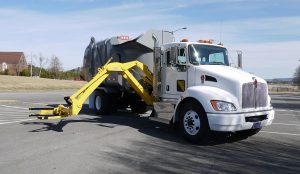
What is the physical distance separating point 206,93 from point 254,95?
118 centimetres

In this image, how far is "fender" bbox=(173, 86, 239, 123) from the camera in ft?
29.6

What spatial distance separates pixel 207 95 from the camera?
920 centimetres

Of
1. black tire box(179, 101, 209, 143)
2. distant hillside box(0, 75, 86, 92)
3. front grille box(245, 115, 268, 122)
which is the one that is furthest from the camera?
distant hillside box(0, 75, 86, 92)

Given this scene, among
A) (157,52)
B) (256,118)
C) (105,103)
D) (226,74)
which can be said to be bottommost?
(256,118)

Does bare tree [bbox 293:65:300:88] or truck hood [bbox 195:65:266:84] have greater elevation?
bare tree [bbox 293:65:300:88]

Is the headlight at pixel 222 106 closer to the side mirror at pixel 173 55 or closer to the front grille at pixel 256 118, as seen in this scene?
the front grille at pixel 256 118

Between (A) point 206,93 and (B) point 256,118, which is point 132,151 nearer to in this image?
(A) point 206,93

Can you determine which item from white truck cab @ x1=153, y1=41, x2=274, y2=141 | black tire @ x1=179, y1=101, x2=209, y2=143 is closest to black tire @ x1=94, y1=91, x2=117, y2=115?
white truck cab @ x1=153, y1=41, x2=274, y2=141

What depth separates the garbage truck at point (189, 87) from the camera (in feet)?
29.7

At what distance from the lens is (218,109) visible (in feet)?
29.3

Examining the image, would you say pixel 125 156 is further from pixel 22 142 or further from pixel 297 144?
pixel 297 144

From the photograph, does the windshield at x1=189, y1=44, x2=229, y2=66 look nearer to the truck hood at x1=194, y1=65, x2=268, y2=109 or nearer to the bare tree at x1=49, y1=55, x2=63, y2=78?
the truck hood at x1=194, y1=65, x2=268, y2=109

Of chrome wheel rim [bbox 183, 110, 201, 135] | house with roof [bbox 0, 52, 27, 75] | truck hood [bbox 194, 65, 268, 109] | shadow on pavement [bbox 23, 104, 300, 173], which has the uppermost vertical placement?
house with roof [bbox 0, 52, 27, 75]

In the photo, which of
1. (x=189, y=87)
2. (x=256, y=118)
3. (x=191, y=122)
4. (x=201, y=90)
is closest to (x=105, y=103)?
(x=189, y=87)
